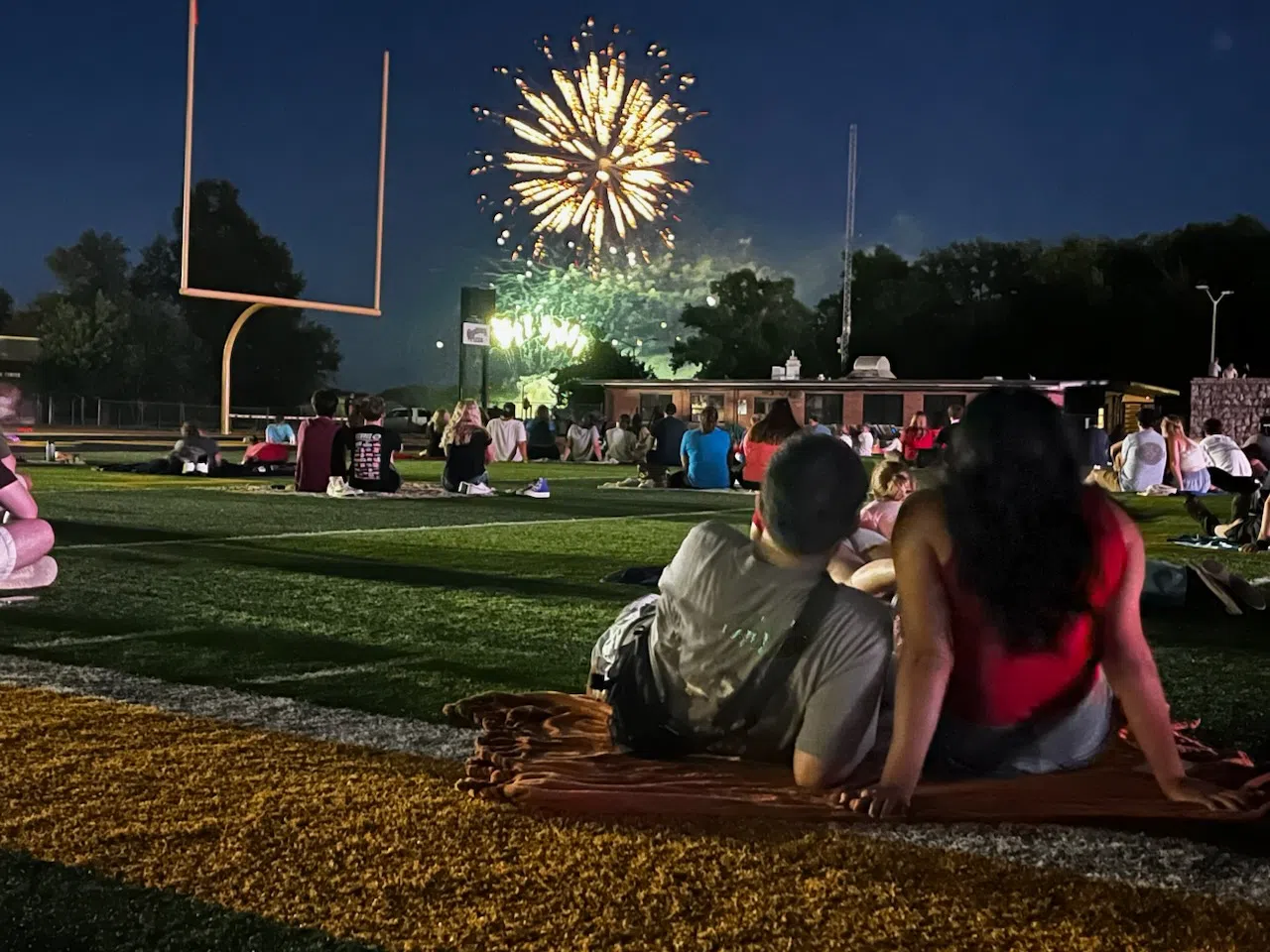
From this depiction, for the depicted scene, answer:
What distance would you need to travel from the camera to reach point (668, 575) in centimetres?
395

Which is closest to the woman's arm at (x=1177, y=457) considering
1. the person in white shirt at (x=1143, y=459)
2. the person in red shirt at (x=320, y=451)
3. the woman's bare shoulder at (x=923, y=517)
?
the person in white shirt at (x=1143, y=459)

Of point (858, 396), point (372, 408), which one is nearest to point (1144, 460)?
point (372, 408)

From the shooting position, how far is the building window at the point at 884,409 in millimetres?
46906

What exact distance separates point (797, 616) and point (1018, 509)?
2.11ft

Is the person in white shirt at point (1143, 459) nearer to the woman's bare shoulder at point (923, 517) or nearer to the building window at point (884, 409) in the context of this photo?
the woman's bare shoulder at point (923, 517)

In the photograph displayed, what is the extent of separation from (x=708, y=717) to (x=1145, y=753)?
121cm

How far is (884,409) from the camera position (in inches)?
1858

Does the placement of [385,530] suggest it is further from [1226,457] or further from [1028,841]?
[1226,457]

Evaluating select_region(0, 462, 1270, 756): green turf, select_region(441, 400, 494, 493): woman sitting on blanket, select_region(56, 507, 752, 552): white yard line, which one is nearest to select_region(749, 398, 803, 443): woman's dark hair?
select_region(0, 462, 1270, 756): green turf

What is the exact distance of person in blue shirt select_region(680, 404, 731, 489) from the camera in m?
20.6

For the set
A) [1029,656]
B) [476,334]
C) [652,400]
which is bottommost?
[1029,656]

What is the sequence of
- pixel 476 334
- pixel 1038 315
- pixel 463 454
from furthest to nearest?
1. pixel 1038 315
2. pixel 476 334
3. pixel 463 454

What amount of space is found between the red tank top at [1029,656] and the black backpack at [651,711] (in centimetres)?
53

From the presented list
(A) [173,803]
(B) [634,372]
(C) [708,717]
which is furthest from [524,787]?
(B) [634,372]
